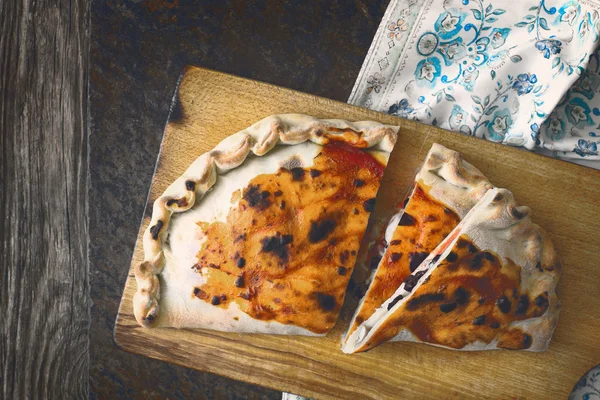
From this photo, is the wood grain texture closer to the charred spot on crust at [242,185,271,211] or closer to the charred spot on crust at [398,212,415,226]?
the charred spot on crust at [242,185,271,211]

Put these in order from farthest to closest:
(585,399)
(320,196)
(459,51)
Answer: (585,399)
(459,51)
(320,196)

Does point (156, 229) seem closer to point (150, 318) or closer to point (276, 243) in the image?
point (150, 318)

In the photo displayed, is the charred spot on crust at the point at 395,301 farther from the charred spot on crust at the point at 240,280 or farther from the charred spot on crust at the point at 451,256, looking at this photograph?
the charred spot on crust at the point at 240,280

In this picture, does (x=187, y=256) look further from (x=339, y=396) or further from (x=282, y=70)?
(x=282, y=70)

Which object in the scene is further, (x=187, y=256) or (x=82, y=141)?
(x=82, y=141)

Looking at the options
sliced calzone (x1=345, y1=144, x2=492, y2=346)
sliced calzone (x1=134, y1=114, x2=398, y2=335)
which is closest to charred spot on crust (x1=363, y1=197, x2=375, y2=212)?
sliced calzone (x1=134, y1=114, x2=398, y2=335)

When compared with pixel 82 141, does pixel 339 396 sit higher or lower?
lower

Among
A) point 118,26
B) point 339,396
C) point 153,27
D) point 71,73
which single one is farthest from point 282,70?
point 339,396
